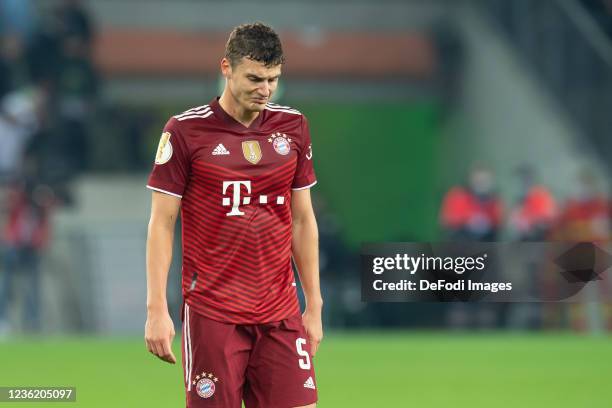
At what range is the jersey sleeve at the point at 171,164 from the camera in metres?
5.55

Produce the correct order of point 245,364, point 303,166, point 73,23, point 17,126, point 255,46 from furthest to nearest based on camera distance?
point 73,23
point 17,126
point 303,166
point 245,364
point 255,46

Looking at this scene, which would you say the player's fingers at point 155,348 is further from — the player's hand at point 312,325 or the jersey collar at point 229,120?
the jersey collar at point 229,120

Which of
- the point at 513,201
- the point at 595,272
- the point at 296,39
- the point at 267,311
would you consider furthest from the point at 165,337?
the point at 296,39

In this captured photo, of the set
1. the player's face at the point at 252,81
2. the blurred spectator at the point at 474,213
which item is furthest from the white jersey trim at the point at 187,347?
the blurred spectator at the point at 474,213

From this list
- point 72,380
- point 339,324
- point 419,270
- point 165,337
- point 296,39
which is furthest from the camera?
point 296,39

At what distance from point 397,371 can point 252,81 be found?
7.81 metres

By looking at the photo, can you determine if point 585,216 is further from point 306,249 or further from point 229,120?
point 229,120

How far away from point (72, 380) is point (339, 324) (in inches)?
323

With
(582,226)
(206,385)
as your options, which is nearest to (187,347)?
(206,385)

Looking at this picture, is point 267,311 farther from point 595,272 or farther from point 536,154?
point 536,154

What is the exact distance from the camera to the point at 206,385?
5551mm

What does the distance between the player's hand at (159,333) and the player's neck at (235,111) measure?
2.84 ft

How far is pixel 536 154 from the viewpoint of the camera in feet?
72.4

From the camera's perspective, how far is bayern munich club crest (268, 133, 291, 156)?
568 cm
